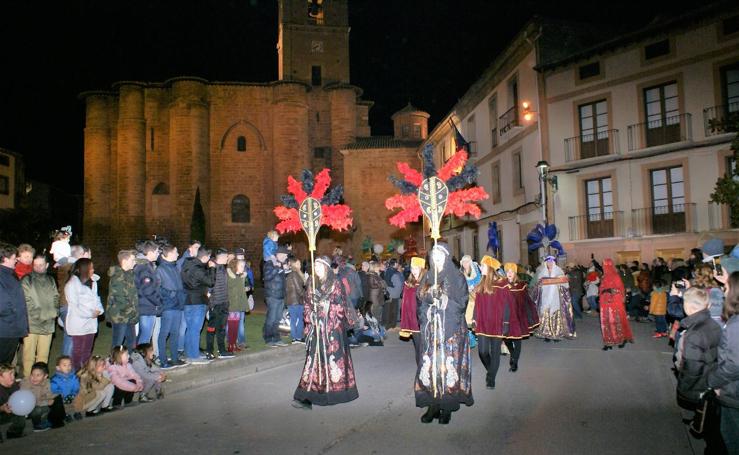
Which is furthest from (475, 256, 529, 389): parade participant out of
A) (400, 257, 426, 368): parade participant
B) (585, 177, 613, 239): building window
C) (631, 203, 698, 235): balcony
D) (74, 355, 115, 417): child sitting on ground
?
(585, 177, 613, 239): building window

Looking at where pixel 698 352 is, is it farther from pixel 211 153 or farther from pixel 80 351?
pixel 211 153

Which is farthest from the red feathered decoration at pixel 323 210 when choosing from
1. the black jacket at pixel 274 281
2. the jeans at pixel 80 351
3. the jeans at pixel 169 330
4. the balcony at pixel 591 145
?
the balcony at pixel 591 145

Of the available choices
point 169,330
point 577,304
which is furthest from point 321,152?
point 169,330

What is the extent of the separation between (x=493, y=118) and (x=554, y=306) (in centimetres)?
1780

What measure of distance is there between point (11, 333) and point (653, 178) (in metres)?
21.6

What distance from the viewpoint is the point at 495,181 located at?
2902 cm

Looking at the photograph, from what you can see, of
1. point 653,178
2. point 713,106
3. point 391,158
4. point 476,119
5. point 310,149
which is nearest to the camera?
point 713,106

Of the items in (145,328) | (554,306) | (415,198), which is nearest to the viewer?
(145,328)

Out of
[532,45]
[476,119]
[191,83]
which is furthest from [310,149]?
[532,45]

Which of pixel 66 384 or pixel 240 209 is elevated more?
pixel 240 209

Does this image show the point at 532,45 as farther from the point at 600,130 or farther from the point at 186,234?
the point at 186,234

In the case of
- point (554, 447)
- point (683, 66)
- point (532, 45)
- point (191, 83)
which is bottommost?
Result: point (554, 447)

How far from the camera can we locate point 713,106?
20078mm

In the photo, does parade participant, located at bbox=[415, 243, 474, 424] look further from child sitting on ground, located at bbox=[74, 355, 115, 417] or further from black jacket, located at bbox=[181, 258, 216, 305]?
black jacket, located at bbox=[181, 258, 216, 305]
